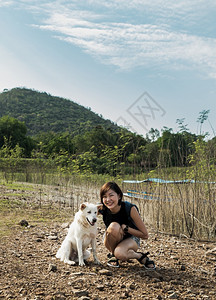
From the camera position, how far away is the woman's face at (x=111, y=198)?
330 cm

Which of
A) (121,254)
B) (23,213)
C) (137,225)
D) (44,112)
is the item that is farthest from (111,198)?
(44,112)

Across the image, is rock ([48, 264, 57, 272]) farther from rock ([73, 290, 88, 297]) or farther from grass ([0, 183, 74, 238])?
grass ([0, 183, 74, 238])

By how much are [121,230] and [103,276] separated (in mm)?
557

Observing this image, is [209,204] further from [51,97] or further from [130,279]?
[51,97]

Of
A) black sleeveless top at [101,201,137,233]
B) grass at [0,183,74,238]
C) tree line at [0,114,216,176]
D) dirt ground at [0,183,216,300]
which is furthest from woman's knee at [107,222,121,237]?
grass at [0,183,74,238]

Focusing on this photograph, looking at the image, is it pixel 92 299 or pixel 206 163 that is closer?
pixel 92 299

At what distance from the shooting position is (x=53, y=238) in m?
4.80

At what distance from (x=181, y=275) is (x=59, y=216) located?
4.21m

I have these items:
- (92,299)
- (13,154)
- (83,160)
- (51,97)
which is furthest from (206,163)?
(51,97)

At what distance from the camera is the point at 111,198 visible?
330cm

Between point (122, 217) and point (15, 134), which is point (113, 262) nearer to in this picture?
point (122, 217)

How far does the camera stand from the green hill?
55.3 m

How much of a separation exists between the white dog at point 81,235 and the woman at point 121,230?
0.62 feet

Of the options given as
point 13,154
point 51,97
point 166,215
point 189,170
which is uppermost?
point 51,97
